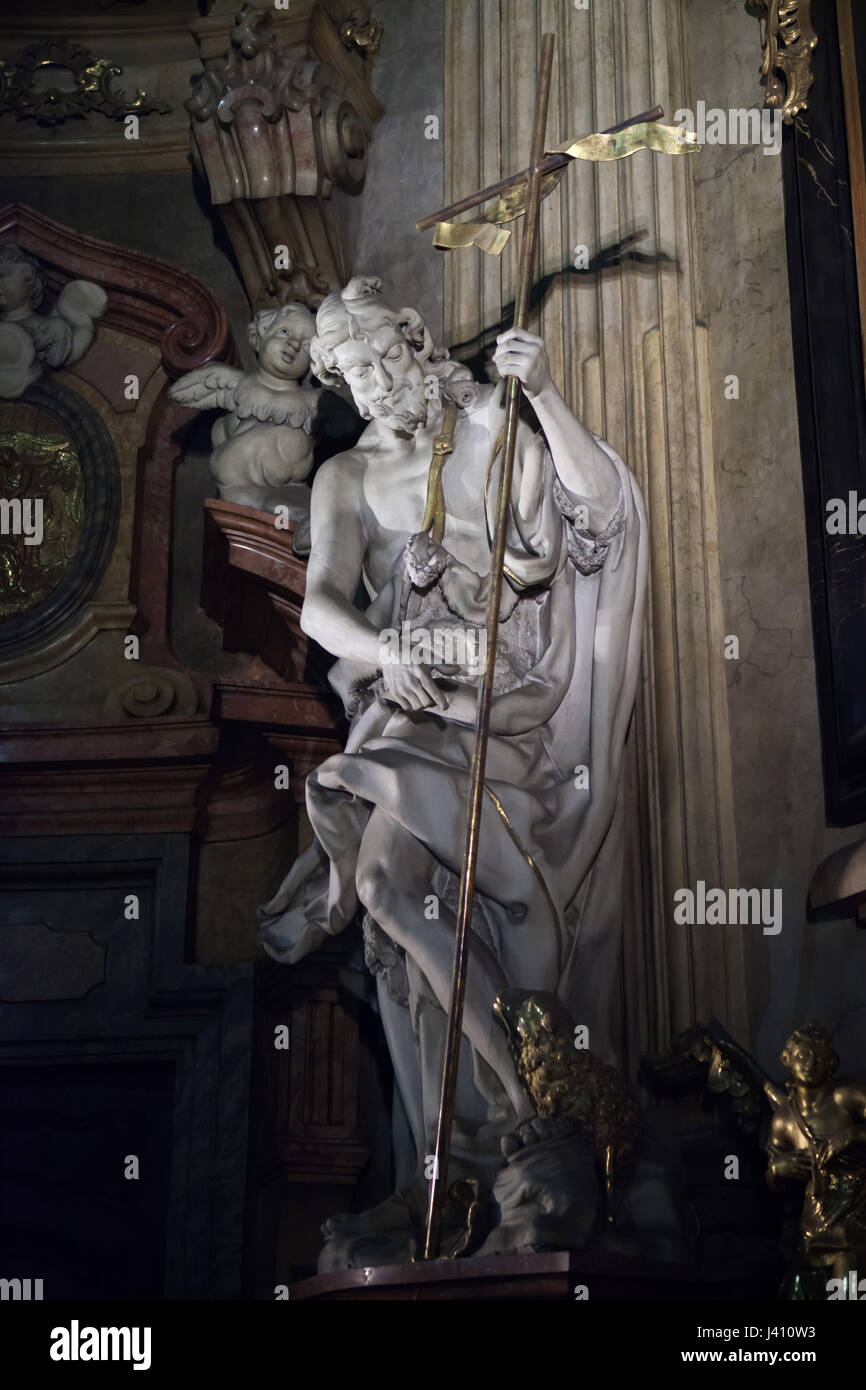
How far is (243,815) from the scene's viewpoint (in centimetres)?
493

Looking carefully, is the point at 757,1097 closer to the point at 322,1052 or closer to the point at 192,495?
the point at 322,1052

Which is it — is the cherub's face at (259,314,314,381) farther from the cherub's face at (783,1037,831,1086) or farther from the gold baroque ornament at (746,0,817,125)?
the cherub's face at (783,1037,831,1086)

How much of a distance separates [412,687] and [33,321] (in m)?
2.22

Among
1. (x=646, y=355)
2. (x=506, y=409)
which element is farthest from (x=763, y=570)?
(x=506, y=409)

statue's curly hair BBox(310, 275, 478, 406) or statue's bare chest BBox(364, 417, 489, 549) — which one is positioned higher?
statue's curly hair BBox(310, 275, 478, 406)

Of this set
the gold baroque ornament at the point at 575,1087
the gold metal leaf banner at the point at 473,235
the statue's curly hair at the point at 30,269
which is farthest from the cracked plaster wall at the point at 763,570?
the statue's curly hair at the point at 30,269

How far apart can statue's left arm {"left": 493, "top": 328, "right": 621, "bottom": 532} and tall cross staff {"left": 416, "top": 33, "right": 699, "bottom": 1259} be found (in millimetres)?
52

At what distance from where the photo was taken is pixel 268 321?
5055 millimetres

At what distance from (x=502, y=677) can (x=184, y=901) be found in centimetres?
122

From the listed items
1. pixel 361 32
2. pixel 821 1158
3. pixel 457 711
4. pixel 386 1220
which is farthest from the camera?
pixel 361 32

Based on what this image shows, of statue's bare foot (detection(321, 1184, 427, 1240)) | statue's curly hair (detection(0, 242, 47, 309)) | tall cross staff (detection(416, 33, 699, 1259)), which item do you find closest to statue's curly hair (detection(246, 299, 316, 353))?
statue's curly hair (detection(0, 242, 47, 309))

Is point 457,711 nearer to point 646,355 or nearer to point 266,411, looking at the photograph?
point 646,355

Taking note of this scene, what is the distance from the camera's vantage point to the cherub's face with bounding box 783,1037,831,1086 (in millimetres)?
3252
